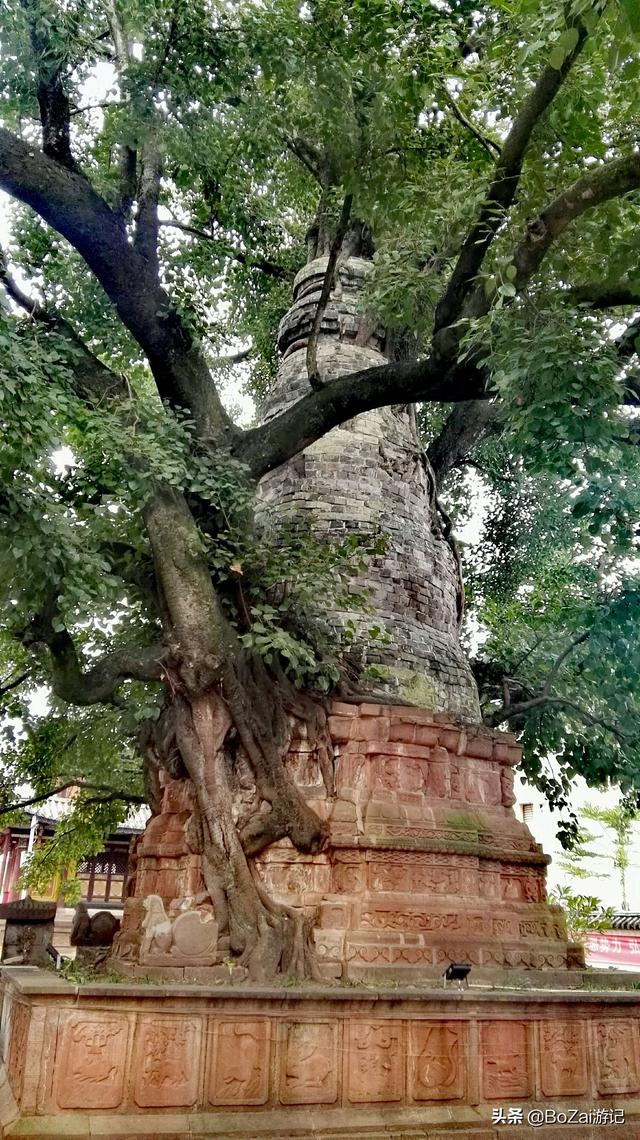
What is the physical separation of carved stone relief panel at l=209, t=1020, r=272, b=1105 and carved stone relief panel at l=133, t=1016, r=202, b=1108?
0.37 ft

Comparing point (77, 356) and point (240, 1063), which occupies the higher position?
point (77, 356)

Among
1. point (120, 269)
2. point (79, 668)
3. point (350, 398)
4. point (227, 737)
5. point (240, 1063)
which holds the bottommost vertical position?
point (240, 1063)

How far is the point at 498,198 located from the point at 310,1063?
19.1ft

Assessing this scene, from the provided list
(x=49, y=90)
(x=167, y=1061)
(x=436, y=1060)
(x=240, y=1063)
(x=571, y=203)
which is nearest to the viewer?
(x=167, y=1061)

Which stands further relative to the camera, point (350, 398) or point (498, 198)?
point (350, 398)

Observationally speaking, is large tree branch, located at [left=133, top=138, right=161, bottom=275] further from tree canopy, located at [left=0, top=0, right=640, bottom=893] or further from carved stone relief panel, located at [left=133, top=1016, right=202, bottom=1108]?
carved stone relief panel, located at [left=133, top=1016, right=202, bottom=1108]

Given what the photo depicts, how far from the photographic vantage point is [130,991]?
4.95 metres

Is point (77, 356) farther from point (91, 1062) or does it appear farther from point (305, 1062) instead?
point (305, 1062)

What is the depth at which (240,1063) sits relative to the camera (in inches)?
199

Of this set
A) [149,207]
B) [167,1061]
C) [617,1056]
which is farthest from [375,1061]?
[149,207]

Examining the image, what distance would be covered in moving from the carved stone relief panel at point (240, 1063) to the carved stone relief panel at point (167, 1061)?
11cm

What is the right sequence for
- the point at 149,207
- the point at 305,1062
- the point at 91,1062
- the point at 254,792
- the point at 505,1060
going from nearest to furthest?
1. the point at 91,1062
2. the point at 305,1062
3. the point at 505,1060
4. the point at 254,792
5. the point at 149,207

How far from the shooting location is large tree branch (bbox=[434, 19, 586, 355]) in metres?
5.59

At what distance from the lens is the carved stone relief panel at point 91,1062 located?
4.73 m
